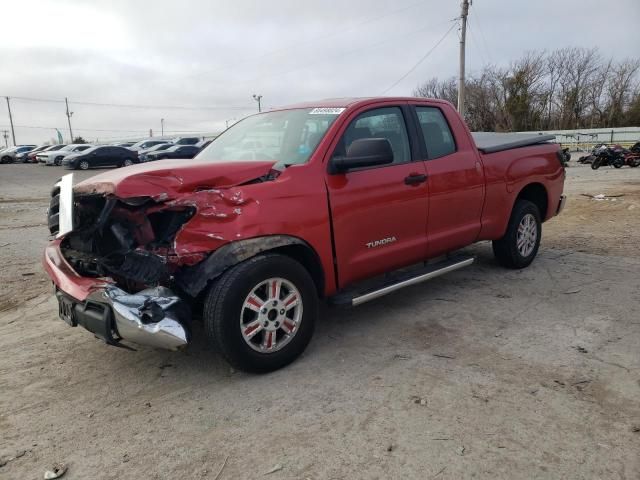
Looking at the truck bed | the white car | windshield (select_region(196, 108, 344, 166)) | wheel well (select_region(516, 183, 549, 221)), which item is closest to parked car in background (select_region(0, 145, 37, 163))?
the white car

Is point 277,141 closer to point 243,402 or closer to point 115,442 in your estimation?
point 243,402

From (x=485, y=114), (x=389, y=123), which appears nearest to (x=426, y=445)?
(x=389, y=123)

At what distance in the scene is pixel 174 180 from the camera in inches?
131

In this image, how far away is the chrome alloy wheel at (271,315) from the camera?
134 inches

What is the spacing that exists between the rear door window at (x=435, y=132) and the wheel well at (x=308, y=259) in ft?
5.42

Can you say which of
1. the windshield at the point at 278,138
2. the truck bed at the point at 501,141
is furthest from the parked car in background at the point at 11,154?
the truck bed at the point at 501,141

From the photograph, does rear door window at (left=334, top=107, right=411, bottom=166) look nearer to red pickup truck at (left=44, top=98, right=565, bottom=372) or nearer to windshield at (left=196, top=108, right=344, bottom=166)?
red pickup truck at (left=44, top=98, right=565, bottom=372)

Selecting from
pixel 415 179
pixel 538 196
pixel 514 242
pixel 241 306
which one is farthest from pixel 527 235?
pixel 241 306

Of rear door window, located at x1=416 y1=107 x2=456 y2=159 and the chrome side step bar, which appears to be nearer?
the chrome side step bar

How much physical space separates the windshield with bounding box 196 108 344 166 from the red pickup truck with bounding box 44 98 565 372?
0.02 metres

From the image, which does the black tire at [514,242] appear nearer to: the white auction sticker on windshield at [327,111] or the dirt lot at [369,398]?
the dirt lot at [369,398]

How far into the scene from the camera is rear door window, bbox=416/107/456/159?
4.78 meters

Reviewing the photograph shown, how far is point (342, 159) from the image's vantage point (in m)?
3.83

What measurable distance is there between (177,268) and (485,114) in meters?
61.6
